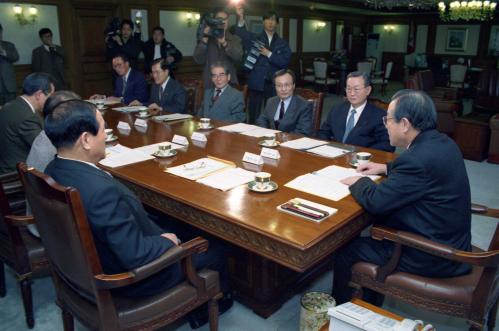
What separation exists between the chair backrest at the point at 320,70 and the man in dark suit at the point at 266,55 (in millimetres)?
4989

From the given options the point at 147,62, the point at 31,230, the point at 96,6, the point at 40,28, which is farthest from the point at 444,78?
the point at 31,230

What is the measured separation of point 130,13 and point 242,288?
20.6 ft

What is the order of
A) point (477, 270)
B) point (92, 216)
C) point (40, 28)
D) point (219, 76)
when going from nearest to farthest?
1. point (92, 216)
2. point (477, 270)
3. point (219, 76)
4. point (40, 28)

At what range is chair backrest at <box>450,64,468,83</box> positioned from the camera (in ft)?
31.2

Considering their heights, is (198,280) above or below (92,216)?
below

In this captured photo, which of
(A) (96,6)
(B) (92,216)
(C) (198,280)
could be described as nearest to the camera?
(B) (92,216)

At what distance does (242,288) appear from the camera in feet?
7.14

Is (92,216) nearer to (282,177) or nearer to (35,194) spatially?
(35,194)

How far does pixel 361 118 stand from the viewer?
2.85m

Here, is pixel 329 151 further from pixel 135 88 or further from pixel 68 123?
pixel 135 88

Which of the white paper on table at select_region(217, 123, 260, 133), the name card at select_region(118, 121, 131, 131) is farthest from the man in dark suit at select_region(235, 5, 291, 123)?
the name card at select_region(118, 121, 131, 131)

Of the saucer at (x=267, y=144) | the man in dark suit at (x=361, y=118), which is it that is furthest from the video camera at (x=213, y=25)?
the saucer at (x=267, y=144)

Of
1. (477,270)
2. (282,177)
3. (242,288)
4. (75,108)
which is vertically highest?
(75,108)

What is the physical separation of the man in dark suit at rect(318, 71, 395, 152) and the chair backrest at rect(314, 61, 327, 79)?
6845 mm
